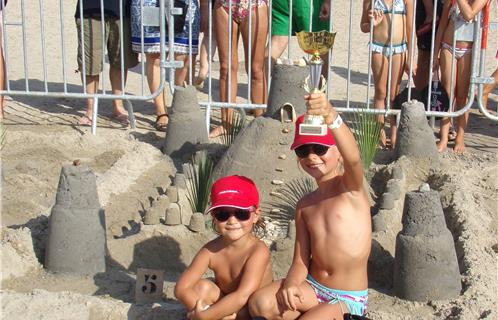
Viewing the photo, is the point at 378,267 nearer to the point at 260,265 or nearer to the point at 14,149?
the point at 260,265

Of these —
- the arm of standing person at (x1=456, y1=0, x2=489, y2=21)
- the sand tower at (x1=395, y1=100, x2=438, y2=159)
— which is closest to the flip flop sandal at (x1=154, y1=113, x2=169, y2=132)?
the sand tower at (x1=395, y1=100, x2=438, y2=159)

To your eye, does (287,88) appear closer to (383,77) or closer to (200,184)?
(200,184)

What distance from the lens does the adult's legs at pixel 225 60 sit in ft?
27.0

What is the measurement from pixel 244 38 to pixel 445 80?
1.79 m

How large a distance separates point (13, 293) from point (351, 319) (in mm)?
1835

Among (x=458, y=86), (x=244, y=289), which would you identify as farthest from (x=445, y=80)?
(x=244, y=289)

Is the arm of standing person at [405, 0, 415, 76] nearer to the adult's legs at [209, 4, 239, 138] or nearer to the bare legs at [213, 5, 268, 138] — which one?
the bare legs at [213, 5, 268, 138]

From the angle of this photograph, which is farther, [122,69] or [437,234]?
[122,69]

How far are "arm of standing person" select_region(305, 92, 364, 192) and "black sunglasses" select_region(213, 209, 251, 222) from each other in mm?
530

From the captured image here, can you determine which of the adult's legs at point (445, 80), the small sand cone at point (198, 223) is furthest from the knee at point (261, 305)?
the adult's legs at point (445, 80)

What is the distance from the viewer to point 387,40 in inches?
315

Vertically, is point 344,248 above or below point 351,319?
above

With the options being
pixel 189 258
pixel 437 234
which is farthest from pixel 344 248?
pixel 189 258

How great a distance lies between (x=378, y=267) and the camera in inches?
216
